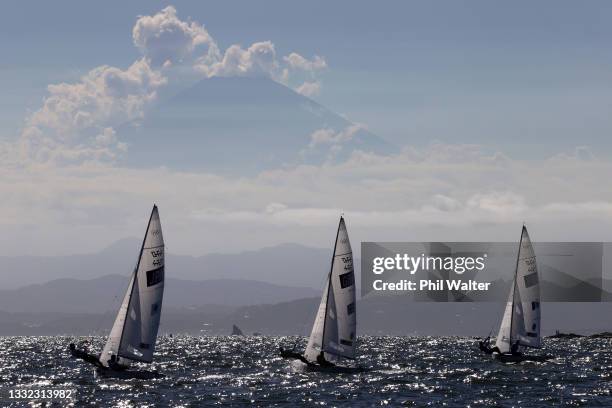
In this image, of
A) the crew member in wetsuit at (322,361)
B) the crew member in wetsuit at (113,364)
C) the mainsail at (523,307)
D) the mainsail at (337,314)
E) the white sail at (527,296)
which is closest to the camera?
the crew member in wetsuit at (113,364)

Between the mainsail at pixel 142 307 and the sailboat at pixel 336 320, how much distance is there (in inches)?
561

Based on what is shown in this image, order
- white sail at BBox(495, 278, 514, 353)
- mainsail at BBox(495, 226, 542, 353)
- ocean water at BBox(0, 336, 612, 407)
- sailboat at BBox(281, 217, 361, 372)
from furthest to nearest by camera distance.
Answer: white sail at BBox(495, 278, 514, 353) → mainsail at BBox(495, 226, 542, 353) → sailboat at BBox(281, 217, 361, 372) → ocean water at BBox(0, 336, 612, 407)

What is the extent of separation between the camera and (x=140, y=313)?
77.6m

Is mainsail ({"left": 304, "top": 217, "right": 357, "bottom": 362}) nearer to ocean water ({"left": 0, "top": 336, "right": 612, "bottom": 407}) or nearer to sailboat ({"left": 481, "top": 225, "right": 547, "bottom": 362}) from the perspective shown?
ocean water ({"left": 0, "top": 336, "right": 612, "bottom": 407})

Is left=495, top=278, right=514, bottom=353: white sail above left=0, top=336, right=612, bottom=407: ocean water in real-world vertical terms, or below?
above

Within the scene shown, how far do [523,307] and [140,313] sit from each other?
1610 inches

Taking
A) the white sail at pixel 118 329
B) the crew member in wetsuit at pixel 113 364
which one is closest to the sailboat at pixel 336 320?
the crew member in wetsuit at pixel 113 364

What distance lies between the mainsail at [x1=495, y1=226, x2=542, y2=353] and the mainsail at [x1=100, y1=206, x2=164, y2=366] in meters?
37.8

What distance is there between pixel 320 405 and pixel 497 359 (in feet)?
132

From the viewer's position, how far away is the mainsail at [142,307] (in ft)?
250

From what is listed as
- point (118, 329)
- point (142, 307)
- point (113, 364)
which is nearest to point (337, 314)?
point (142, 307)

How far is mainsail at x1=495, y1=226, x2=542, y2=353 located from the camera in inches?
3925

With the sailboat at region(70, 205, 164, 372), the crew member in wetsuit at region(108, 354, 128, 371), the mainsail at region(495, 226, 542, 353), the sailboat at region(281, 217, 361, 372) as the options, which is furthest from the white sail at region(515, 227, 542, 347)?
Answer: the crew member in wetsuit at region(108, 354, 128, 371)

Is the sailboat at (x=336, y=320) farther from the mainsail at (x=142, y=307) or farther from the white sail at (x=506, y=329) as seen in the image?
Result: the white sail at (x=506, y=329)
